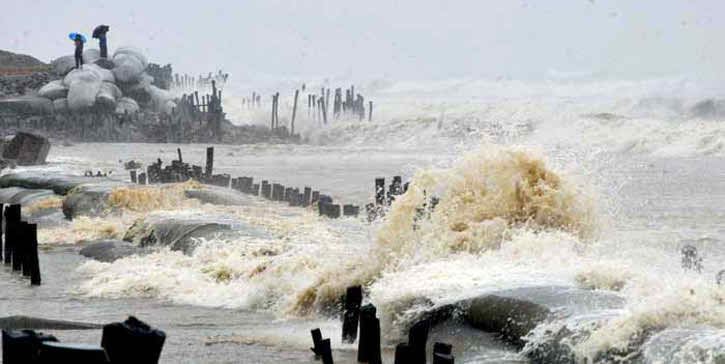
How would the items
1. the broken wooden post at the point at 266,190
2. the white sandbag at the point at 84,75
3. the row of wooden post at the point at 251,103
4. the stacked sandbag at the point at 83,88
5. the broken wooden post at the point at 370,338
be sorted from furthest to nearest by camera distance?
the row of wooden post at the point at 251,103
the white sandbag at the point at 84,75
the stacked sandbag at the point at 83,88
the broken wooden post at the point at 266,190
the broken wooden post at the point at 370,338

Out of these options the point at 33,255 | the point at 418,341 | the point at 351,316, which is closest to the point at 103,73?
the point at 33,255

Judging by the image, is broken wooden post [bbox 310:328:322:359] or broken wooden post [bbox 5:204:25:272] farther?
broken wooden post [bbox 5:204:25:272]

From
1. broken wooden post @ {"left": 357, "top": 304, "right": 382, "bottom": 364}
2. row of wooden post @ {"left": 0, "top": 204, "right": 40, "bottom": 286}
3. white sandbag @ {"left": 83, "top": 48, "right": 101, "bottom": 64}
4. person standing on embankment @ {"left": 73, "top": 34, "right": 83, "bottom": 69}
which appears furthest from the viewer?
white sandbag @ {"left": 83, "top": 48, "right": 101, "bottom": 64}

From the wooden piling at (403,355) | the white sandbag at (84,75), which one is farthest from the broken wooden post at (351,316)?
the white sandbag at (84,75)

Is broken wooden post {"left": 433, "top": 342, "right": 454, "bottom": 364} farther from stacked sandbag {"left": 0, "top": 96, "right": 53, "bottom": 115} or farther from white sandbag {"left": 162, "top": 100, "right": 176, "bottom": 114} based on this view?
white sandbag {"left": 162, "top": 100, "right": 176, "bottom": 114}

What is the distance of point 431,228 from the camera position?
1457 centimetres

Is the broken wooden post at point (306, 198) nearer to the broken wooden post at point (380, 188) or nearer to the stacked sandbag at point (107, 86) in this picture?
the broken wooden post at point (380, 188)

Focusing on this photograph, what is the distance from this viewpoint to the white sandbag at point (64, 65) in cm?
7594

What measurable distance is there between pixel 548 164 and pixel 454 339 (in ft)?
17.5

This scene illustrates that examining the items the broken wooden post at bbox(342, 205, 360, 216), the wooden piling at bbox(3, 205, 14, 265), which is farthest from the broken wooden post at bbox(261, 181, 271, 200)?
the wooden piling at bbox(3, 205, 14, 265)

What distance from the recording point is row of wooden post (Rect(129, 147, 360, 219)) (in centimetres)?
2619

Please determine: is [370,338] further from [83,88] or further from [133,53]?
[133,53]

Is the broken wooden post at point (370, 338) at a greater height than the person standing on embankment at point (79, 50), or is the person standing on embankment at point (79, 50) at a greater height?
the person standing on embankment at point (79, 50)

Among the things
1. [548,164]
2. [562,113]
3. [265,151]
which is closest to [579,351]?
[548,164]
